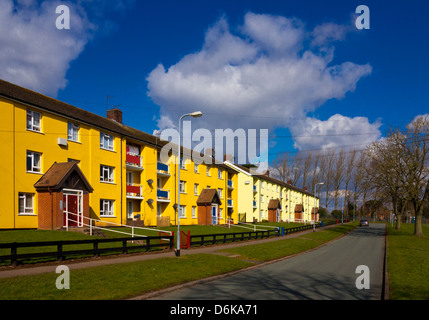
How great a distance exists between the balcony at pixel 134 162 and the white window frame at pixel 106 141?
2249mm

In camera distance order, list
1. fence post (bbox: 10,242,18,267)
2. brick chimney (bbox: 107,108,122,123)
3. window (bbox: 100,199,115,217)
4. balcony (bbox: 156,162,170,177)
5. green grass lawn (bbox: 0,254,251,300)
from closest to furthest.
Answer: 1. green grass lawn (bbox: 0,254,251,300)
2. fence post (bbox: 10,242,18,267)
3. window (bbox: 100,199,115,217)
4. brick chimney (bbox: 107,108,122,123)
5. balcony (bbox: 156,162,170,177)

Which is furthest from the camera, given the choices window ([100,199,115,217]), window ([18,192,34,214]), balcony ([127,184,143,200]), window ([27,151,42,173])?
balcony ([127,184,143,200])

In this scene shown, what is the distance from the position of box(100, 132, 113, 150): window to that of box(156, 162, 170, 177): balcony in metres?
6.69

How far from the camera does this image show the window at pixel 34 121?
21984 millimetres

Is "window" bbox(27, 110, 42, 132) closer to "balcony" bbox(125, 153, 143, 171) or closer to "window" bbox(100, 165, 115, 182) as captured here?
"window" bbox(100, 165, 115, 182)

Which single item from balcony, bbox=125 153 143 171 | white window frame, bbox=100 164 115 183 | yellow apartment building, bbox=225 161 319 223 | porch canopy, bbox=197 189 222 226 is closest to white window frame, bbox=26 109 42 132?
white window frame, bbox=100 164 115 183

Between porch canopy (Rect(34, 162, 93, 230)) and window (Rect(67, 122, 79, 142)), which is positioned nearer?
porch canopy (Rect(34, 162, 93, 230))

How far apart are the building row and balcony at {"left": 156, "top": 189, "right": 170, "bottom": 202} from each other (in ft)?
0.31

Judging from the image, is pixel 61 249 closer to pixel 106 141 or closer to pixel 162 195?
pixel 106 141

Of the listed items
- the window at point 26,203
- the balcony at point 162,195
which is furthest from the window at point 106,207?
the window at point 26,203

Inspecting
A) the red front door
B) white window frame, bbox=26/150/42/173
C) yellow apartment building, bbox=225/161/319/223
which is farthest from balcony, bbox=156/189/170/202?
yellow apartment building, bbox=225/161/319/223

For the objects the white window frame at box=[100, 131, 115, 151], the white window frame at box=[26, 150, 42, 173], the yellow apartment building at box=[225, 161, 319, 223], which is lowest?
the yellow apartment building at box=[225, 161, 319, 223]

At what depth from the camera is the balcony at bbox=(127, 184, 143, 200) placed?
31.1 metres

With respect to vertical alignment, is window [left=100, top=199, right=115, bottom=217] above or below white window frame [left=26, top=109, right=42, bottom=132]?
below
